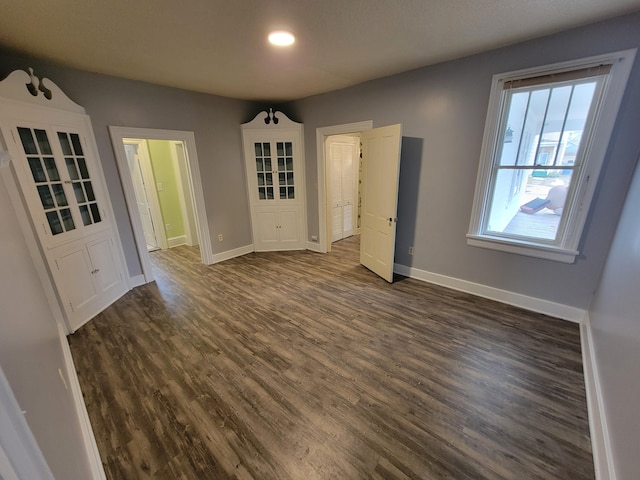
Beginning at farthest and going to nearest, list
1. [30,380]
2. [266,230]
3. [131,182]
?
[266,230]
[131,182]
[30,380]

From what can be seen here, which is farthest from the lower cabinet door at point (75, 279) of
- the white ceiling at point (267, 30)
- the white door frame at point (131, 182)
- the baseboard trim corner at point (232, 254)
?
the white ceiling at point (267, 30)

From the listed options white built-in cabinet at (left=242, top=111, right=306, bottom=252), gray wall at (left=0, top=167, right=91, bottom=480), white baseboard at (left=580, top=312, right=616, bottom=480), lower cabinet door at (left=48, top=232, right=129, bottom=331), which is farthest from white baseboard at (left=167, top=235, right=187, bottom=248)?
white baseboard at (left=580, top=312, right=616, bottom=480)

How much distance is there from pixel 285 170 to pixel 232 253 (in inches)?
68.5

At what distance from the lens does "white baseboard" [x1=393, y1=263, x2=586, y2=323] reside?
255 centimetres

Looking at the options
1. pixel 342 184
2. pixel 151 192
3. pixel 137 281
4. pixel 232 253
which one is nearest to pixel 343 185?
pixel 342 184

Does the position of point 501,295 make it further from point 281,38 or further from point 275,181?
point 275,181

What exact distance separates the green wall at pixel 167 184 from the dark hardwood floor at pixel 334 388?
7.95 ft

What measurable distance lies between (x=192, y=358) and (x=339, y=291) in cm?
176

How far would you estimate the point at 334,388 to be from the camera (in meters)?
1.89

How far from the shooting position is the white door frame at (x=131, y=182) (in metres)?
3.15

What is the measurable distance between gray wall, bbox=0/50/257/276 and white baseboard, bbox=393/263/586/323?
2.91 m

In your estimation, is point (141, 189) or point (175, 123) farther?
point (141, 189)

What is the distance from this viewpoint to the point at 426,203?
3.25 m

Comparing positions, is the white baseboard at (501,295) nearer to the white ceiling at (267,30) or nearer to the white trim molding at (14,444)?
the white ceiling at (267,30)
